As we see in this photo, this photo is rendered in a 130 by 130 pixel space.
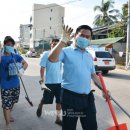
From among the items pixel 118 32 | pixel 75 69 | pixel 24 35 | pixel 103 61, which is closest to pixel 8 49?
pixel 75 69

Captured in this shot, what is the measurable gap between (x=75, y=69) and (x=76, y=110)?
51cm

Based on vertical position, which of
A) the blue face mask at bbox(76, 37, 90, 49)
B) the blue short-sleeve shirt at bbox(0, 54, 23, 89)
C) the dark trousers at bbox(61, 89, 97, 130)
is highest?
the blue face mask at bbox(76, 37, 90, 49)

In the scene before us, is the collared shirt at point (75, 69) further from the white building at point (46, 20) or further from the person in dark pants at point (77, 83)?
the white building at point (46, 20)

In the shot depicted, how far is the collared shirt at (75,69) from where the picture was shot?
4133 millimetres

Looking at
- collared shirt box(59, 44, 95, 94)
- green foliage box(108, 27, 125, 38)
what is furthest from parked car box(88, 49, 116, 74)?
green foliage box(108, 27, 125, 38)

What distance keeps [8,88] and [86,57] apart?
76.3 inches

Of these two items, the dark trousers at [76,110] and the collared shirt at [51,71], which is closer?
the dark trousers at [76,110]

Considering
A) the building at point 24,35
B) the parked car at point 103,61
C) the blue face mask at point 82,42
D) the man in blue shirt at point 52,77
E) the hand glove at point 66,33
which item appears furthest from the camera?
the building at point 24,35

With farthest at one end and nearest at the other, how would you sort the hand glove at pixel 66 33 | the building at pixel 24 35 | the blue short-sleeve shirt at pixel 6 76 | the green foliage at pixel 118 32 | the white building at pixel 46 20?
the building at pixel 24 35 → the white building at pixel 46 20 → the green foliage at pixel 118 32 → the blue short-sleeve shirt at pixel 6 76 → the hand glove at pixel 66 33

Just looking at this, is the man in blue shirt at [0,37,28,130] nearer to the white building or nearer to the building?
the white building

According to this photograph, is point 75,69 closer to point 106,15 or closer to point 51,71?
point 51,71

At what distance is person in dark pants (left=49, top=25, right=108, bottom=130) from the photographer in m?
4.14

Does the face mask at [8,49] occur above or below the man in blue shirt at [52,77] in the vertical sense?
above

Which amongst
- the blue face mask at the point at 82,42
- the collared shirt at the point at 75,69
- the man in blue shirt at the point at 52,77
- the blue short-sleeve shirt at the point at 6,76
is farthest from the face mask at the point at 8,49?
the blue face mask at the point at 82,42
